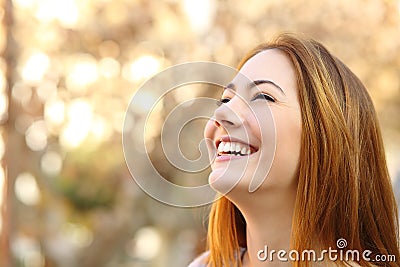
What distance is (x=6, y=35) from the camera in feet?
7.61

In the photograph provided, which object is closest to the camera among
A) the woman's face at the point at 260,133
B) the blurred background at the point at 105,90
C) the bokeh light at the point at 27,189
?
the woman's face at the point at 260,133

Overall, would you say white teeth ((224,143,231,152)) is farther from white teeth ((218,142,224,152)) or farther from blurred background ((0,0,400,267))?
blurred background ((0,0,400,267))

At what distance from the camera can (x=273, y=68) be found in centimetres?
107

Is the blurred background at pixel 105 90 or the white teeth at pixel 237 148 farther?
the blurred background at pixel 105 90

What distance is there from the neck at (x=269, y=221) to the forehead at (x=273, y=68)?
0.18 m

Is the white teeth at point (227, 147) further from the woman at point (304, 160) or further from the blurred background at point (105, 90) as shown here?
the blurred background at point (105, 90)

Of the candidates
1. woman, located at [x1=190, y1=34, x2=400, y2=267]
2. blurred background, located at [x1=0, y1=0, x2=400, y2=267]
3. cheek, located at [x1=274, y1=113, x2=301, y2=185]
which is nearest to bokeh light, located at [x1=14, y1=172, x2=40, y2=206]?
blurred background, located at [x1=0, y1=0, x2=400, y2=267]

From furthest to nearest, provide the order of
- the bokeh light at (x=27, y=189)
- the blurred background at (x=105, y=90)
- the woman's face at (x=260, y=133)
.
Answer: the bokeh light at (x=27, y=189) < the blurred background at (x=105, y=90) < the woman's face at (x=260, y=133)

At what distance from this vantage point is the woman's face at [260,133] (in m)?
1.03

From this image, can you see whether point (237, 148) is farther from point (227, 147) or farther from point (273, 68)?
point (273, 68)

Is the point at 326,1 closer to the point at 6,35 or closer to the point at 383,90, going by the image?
the point at 383,90

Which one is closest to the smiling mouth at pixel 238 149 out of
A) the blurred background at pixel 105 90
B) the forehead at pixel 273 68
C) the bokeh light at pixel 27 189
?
the forehead at pixel 273 68

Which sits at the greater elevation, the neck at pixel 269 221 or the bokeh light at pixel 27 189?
the bokeh light at pixel 27 189

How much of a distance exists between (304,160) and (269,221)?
0.12 m
